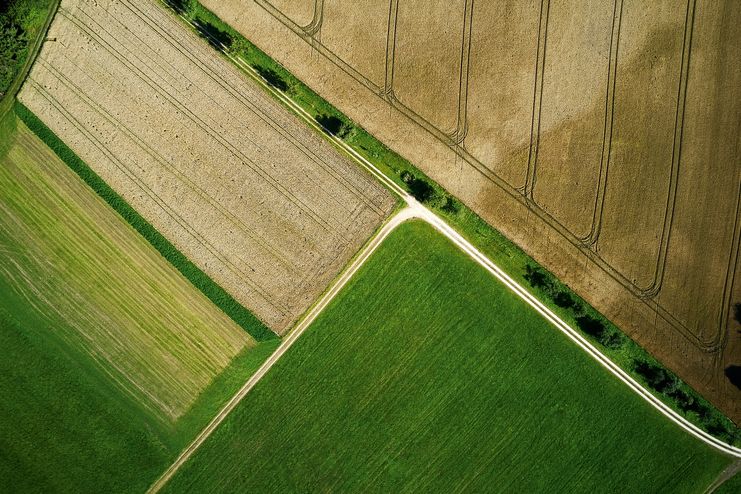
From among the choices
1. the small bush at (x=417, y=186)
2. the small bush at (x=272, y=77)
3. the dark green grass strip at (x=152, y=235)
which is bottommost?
the dark green grass strip at (x=152, y=235)

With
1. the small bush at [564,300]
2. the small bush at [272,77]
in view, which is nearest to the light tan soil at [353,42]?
the small bush at [272,77]

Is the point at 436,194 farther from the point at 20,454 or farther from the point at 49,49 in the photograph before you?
the point at 20,454

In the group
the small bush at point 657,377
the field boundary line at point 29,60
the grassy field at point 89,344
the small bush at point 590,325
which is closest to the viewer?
the small bush at point 657,377

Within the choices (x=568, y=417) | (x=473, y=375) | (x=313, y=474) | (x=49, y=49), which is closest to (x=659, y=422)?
(x=568, y=417)

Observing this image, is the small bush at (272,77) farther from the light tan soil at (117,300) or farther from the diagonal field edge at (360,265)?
the light tan soil at (117,300)

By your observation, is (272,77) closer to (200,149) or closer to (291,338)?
(200,149)

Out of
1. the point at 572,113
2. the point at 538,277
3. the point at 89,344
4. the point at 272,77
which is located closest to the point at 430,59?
the point at 572,113
